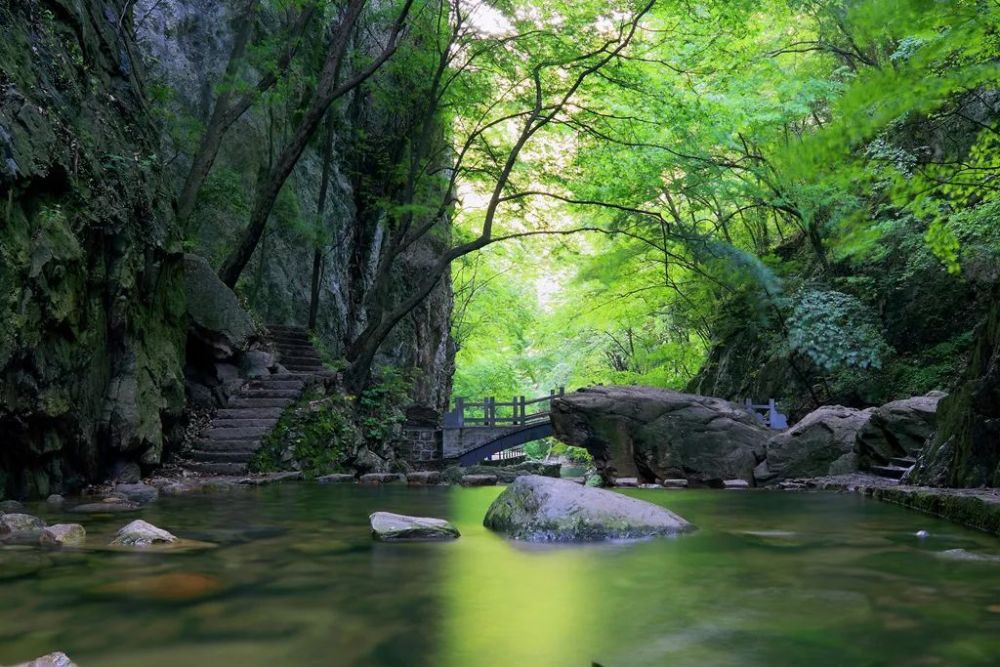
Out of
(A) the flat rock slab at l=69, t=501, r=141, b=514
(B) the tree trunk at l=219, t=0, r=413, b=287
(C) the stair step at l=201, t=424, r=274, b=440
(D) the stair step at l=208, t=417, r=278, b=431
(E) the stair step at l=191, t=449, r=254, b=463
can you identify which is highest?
(B) the tree trunk at l=219, t=0, r=413, b=287

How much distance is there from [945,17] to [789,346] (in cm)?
1233

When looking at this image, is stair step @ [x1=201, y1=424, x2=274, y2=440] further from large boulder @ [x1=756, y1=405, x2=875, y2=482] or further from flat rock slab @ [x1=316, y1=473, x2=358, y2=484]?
large boulder @ [x1=756, y1=405, x2=875, y2=482]

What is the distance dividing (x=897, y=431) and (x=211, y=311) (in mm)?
11430

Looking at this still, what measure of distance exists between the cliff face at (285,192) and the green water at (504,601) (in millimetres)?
11673

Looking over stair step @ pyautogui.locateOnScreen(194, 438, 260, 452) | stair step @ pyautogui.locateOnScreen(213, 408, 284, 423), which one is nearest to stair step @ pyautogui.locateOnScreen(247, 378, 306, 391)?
stair step @ pyautogui.locateOnScreen(213, 408, 284, 423)

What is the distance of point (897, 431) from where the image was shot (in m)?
11.4

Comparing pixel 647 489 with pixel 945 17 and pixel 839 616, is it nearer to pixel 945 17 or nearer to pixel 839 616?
pixel 945 17

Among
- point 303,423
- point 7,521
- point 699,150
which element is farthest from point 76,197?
point 699,150

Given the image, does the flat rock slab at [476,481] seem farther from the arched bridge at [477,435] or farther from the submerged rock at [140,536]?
the arched bridge at [477,435]

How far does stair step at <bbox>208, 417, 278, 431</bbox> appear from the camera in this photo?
11.7m

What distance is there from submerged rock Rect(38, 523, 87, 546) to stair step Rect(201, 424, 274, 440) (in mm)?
6520

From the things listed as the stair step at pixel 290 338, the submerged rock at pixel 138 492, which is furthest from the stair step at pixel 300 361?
the submerged rock at pixel 138 492

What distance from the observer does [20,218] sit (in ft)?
21.3

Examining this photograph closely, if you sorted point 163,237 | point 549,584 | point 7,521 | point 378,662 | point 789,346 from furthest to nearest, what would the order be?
point 789,346 → point 163,237 → point 7,521 → point 549,584 → point 378,662
